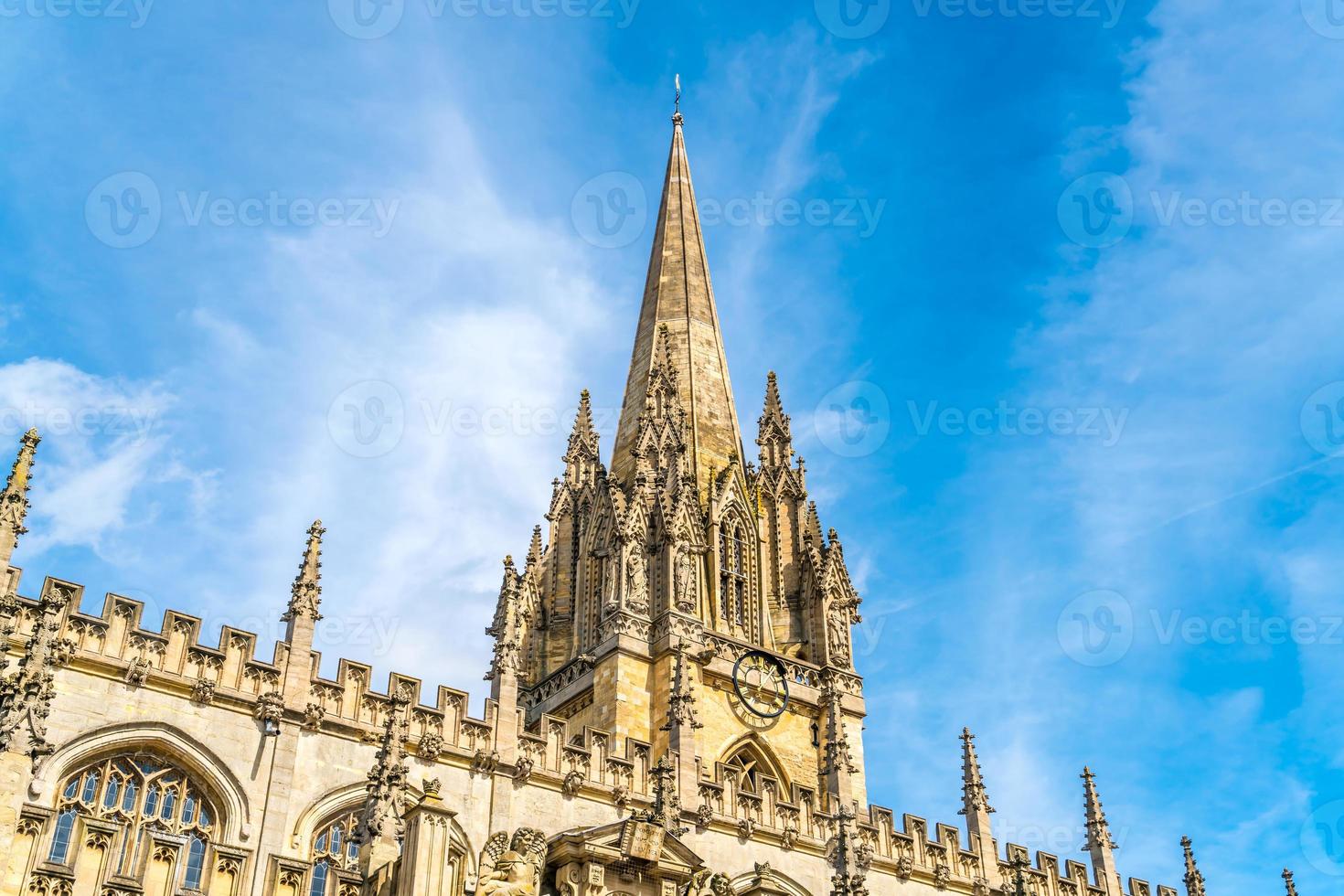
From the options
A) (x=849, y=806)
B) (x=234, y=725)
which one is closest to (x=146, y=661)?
(x=234, y=725)

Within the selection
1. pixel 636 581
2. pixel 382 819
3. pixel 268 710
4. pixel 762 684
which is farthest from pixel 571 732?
pixel 382 819

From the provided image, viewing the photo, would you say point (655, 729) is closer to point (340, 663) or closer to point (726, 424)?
point (340, 663)

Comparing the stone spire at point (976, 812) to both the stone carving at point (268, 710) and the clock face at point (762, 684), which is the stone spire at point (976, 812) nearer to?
the clock face at point (762, 684)

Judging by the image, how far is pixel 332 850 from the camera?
24953 millimetres

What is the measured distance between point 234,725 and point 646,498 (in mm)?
15762

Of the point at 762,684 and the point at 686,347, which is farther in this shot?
the point at 686,347

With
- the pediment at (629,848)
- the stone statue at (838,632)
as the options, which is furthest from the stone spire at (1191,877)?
the pediment at (629,848)

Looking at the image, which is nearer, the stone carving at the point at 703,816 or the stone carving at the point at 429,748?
the stone carving at the point at 429,748

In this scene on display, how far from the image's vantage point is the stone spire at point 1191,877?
38.5 metres

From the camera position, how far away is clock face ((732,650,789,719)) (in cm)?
3669

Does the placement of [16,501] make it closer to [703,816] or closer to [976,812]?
[703,816]

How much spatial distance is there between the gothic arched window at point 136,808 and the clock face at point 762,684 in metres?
16.0

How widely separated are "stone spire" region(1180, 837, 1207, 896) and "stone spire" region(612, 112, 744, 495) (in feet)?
55.5

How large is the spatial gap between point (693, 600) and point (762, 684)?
291cm
